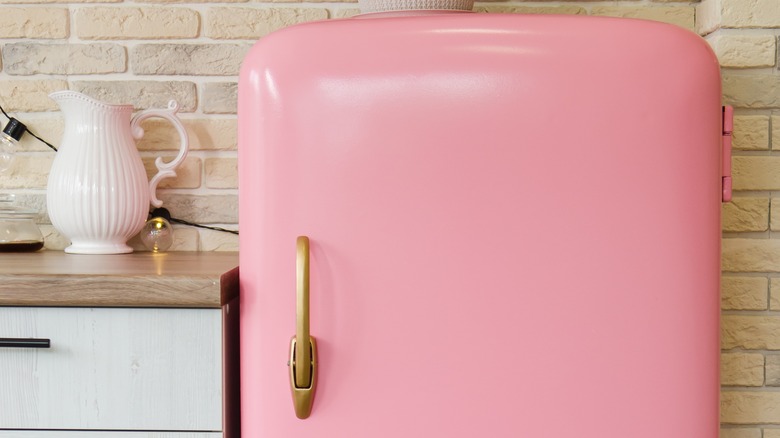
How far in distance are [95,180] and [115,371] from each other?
19.6 inches

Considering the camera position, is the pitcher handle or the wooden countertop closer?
the wooden countertop

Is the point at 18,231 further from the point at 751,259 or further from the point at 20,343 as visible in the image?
the point at 751,259

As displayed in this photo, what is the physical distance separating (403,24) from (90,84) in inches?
35.0

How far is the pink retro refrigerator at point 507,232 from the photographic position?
1004 millimetres

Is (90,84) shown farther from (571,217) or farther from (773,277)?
(773,277)

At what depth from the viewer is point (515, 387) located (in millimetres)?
1012

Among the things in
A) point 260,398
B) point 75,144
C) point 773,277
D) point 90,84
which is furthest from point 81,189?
point 773,277

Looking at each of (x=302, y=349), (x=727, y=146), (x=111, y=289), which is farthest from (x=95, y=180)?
(x=727, y=146)

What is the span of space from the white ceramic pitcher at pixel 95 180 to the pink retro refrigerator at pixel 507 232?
1.84ft

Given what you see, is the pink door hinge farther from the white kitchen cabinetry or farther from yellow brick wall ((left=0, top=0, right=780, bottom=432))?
the white kitchen cabinetry

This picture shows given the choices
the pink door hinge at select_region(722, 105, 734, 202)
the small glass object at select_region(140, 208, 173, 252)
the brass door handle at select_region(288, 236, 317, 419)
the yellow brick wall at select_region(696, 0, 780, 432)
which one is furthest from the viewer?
the small glass object at select_region(140, 208, 173, 252)

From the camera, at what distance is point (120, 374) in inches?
41.9

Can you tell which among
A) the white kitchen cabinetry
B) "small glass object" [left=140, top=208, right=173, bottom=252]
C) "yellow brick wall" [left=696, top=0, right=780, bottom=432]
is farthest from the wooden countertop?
"yellow brick wall" [left=696, top=0, right=780, bottom=432]

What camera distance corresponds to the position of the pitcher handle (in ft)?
4.84
